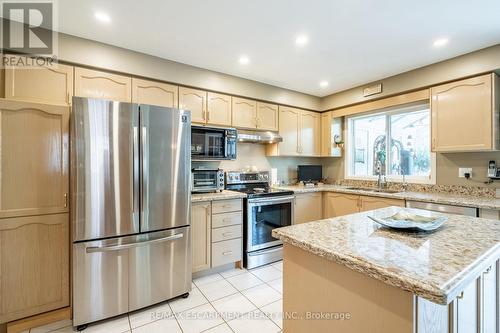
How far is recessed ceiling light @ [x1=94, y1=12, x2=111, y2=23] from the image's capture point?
74.7 inches

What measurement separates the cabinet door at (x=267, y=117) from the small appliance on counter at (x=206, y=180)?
3.35 feet

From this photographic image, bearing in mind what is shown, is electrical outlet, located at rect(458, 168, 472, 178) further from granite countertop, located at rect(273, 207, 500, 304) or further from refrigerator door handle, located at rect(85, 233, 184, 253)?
refrigerator door handle, located at rect(85, 233, 184, 253)

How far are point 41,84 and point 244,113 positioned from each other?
2.14 m

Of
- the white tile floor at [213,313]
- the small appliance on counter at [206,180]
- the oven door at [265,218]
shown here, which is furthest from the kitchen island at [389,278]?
the small appliance on counter at [206,180]

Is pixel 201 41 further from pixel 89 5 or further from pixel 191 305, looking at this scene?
pixel 191 305

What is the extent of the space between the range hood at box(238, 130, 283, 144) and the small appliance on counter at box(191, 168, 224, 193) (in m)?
0.68

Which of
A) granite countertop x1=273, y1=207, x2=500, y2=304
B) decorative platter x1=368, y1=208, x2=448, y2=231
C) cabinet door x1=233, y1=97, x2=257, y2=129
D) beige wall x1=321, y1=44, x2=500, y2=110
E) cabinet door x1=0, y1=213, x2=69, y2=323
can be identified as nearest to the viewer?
granite countertop x1=273, y1=207, x2=500, y2=304

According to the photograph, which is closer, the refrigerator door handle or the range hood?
the refrigerator door handle

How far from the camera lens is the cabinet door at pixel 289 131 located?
3646 mm

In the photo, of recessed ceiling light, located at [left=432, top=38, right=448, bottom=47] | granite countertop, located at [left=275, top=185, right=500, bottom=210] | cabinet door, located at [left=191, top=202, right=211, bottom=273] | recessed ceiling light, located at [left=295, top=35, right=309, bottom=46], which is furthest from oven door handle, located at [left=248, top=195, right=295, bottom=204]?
recessed ceiling light, located at [left=432, top=38, right=448, bottom=47]

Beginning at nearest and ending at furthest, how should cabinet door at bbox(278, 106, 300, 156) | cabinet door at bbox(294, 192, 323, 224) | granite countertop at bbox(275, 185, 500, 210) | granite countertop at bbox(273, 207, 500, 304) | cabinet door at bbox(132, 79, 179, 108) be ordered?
1. granite countertop at bbox(273, 207, 500, 304)
2. granite countertop at bbox(275, 185, 500, 210)
3. cabinet door at bbox(132, 79, 179, 108)
4. cabinet door at bbox(294, 192, 323, 224)
5. cabinet door at bbox(278, 106, 300, 156)

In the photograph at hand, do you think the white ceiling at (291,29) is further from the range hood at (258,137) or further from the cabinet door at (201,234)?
the cabinet door at (201,234)

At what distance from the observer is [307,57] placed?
2.65m

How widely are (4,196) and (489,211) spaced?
4.06 m
